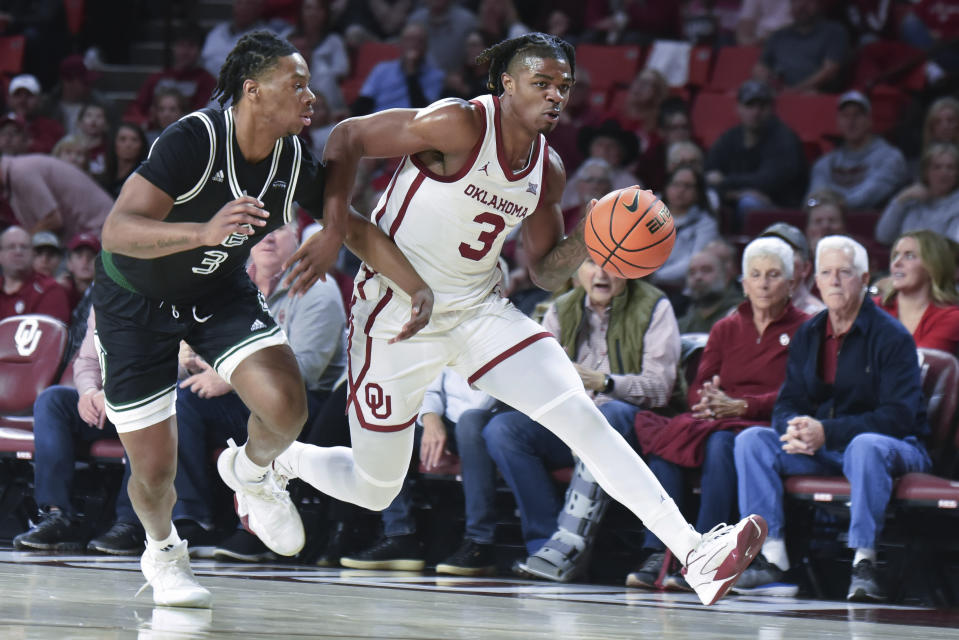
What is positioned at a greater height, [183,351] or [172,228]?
[172,228]

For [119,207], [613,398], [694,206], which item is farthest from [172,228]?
[694,206]

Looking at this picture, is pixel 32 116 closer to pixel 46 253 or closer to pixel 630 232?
pixel 46 253

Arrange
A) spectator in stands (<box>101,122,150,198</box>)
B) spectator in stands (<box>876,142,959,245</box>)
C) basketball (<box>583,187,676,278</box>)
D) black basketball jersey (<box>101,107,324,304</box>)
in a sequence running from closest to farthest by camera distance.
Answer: black basketball jersey (<box>101,107,324,304</box>)
basketball (<box>583,187,676,278</box>)
spectator in stands (<box>876,142,959,245</box>)
spectator in stands (<box>101,122,150,198</box>)

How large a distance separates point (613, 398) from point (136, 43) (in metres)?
8.74

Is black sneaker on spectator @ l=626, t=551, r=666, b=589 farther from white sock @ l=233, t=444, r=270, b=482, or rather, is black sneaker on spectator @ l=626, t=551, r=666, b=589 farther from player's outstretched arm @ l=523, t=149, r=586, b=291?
white sock @ l=233, t=444, r=270, b=482

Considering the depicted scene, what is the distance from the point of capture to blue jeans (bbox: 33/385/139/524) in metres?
6.29

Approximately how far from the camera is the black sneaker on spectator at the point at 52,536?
6.12 meters

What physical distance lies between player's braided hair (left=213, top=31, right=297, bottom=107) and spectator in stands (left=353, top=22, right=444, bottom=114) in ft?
20.5

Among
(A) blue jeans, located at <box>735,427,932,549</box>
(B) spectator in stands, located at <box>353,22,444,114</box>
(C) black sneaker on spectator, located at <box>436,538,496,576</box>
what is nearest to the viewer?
(A) blue jeans, located at <box>735,427,932,549</box>

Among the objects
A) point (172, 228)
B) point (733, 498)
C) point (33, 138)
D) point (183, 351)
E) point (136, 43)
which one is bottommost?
point (733, 498)

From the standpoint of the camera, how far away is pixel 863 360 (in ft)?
18.1

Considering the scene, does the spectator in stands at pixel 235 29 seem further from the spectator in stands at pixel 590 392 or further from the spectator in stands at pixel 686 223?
the spectator in stands at pixel 590 392

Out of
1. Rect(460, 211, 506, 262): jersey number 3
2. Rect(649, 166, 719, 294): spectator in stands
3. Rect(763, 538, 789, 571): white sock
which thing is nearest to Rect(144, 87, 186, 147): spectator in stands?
Rect(649, 166, 719, 294): spectator in stands

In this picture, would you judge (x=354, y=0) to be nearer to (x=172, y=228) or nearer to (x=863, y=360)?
(x=863, y=360)
